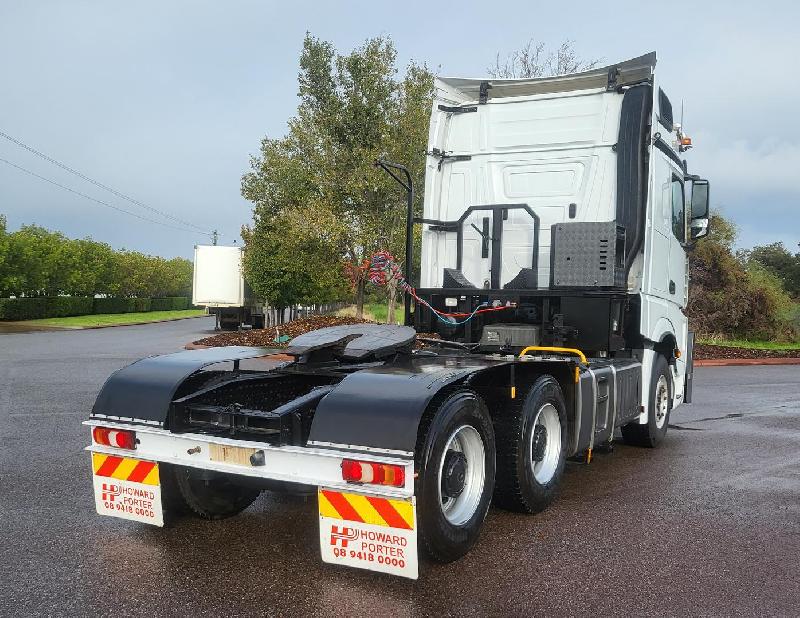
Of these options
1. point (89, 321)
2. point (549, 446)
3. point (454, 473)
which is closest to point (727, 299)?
point (549, 446)

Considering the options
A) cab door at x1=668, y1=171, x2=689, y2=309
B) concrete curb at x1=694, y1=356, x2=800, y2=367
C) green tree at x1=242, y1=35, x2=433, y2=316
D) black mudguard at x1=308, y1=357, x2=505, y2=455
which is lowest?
concrete curb at x1=694, y1=356, x2=800, y2=367

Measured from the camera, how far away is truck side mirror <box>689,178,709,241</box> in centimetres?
784

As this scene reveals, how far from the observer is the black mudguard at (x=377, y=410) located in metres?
3.53

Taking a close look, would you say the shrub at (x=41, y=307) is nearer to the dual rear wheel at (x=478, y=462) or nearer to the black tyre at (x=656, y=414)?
the black tyre at (x=656, y=414)

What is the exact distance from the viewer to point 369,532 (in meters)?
3.53

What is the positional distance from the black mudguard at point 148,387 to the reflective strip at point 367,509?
1.18 metres

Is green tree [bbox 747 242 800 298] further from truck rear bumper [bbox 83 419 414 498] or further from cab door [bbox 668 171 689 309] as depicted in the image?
truck rear bumper [bbox 83 419 414 498]

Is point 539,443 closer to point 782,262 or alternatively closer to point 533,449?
point 533,449

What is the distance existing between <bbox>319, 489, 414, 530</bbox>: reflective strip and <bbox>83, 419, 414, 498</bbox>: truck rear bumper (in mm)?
48

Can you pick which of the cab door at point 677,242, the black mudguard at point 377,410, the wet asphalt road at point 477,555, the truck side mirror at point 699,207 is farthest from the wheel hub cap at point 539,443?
the truck side mirror at point 699,207

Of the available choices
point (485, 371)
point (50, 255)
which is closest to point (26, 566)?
point (485, 371)

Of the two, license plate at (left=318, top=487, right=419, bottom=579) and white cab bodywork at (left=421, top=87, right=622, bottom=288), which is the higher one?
white cab bodywork at (left=421, top=87, right=622, bottom=288)

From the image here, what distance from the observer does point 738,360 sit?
65.4 feet

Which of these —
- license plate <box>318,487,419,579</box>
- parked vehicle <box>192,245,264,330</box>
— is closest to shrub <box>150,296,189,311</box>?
parked vehicle <box>192,245,264,330</box>
